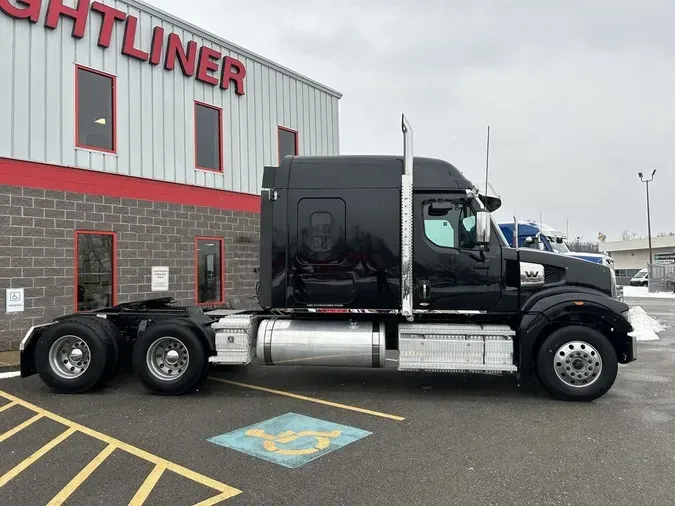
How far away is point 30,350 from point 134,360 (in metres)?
1.47

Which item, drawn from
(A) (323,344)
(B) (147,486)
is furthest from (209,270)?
(B) (147,486)

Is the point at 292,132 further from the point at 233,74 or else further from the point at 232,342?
the point at 232,342

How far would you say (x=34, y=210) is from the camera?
377 inches

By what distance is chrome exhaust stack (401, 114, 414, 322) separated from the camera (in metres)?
6.43

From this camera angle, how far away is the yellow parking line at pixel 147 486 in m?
3.65

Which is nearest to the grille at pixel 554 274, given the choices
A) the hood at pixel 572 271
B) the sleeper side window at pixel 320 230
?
the hood at pixel 572 271

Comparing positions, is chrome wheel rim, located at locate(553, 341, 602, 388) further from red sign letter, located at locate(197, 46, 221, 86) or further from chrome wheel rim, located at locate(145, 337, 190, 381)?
red sign letter, located at locate(197, 46, 221, 86)

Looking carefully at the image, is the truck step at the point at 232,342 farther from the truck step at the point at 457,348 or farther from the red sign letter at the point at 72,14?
the red sign letter at the point at 72,14

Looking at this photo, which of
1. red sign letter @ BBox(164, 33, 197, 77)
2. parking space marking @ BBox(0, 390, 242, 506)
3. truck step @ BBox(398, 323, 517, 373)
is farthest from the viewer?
red sign letter @ BBox(164, 33, 197, 77)

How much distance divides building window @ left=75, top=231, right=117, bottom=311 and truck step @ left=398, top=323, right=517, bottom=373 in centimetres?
701


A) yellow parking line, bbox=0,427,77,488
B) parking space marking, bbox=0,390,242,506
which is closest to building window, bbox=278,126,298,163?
parking space marking, bbox=0,390,242,506

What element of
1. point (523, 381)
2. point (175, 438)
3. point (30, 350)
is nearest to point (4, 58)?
point (30, 350)

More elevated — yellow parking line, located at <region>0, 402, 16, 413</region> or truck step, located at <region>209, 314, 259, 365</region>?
truck step, located at <region>209, 314, 259, 365</region>

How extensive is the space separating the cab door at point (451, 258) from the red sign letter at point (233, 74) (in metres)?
8.51
